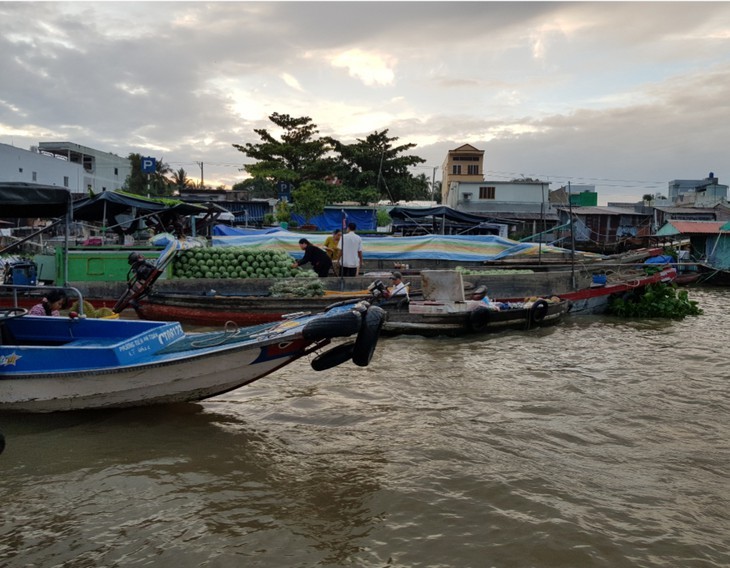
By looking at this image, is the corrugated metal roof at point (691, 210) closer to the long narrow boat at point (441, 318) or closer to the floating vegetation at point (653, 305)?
the floating vegetation at point (653, 305)

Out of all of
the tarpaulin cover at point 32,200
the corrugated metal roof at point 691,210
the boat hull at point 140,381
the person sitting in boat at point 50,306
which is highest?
the corrugated metal roof at point 691,210

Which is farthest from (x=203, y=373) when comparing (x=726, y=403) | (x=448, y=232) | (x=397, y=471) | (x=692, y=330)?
(x=448, y=232)

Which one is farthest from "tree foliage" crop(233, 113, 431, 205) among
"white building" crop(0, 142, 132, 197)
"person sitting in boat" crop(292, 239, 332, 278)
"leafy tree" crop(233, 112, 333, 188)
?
"person sitting in boat" crop(292, 239, 332, 278)

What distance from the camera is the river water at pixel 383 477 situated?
354 centimetres

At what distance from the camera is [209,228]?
59.4 ft

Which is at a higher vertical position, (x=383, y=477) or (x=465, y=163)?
(x=465, y=163)

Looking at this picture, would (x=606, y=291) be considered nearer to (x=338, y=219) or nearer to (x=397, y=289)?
(x=397, y=289)

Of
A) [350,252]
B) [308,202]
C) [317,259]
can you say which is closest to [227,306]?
[317,259]

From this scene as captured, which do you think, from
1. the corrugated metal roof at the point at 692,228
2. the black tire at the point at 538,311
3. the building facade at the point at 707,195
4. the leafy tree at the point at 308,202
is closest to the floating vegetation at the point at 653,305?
the black tire at the point at 538,311

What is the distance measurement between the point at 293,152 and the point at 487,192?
11971 millimetres

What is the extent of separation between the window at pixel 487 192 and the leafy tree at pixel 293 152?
31.5 feet

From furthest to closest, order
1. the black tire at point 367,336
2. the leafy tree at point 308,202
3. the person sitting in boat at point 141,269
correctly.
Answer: the leafy tree at point 308,202
the person sitting in boat at point 141,269
the black tire at point 367,336

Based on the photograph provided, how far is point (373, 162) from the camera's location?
29969 millimetres

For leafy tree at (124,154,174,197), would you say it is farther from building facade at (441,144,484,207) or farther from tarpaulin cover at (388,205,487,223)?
tarpaulin cover at (388,205,487,223)
